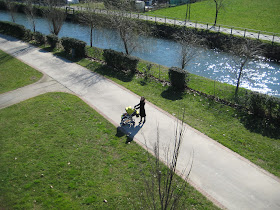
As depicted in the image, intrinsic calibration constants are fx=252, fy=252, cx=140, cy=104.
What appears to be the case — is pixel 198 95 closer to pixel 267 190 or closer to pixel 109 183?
pixel 267 190

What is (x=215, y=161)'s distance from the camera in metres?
9.34

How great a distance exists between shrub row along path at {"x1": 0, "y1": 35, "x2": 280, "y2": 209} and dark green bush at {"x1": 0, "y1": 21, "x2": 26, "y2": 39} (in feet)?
41.5

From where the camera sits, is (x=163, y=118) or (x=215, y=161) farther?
(x=163, y=118)

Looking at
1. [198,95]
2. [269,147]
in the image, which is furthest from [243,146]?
[198,95]

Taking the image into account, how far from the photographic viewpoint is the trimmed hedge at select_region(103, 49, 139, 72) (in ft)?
55.0

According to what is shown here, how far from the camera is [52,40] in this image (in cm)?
2208

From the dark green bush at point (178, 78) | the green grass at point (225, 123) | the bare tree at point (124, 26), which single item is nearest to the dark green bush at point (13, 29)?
the bare tree at point (124, 26)

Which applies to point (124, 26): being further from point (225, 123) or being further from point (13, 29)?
point (13, 29)

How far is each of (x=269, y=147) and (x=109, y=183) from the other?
21.5 feet

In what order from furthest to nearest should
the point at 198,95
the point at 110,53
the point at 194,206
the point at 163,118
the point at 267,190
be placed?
the point at 110,53 < the point at 198,95 < the point at 163,118 < the point at 267,190 < the point at 194,206

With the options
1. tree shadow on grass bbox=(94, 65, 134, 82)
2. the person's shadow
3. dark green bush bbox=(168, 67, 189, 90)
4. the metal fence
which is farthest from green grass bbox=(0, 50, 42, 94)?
dark green bush bbox=(168, 67, 189, 90)

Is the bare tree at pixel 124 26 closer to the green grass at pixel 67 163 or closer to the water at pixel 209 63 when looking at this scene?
the water at pixel 209 63

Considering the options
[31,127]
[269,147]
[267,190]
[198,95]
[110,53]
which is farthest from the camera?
[110,53]

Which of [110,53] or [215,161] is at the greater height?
[110,53]
